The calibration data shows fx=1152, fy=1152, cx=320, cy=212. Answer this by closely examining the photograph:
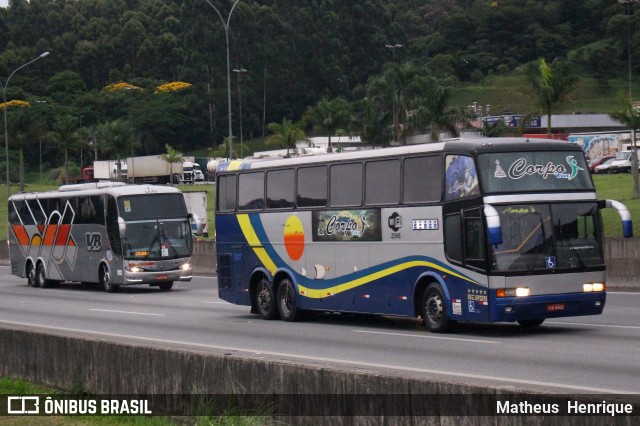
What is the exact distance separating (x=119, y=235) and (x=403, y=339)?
17252 mm

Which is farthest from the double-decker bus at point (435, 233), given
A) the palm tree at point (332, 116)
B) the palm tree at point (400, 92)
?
the palm tree at point (332, 116)

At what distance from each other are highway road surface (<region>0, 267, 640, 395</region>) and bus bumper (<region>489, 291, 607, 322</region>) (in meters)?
0.39

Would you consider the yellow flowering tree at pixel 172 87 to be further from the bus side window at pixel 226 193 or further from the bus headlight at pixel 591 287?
the bus headlight at pixel 591 287

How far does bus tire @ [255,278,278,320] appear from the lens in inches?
930

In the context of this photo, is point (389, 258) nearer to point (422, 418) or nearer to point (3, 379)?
point (3, 379)

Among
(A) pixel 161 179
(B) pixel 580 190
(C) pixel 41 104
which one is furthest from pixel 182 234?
(C) pixel 41 104


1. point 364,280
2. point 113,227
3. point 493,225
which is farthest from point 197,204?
point 493,225

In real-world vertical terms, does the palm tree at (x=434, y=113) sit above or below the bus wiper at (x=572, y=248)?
above

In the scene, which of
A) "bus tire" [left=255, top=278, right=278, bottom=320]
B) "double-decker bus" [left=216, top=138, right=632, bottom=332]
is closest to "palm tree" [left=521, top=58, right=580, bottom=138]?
"bus tire" [left=255, top=278, right=278, bottom=320]

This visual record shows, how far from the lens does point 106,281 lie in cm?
3588

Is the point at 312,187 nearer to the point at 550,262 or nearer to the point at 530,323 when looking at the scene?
the point at 530,323

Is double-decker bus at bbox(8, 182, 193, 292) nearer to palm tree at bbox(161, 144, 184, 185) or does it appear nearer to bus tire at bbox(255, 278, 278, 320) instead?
bus tire at bbox(255, 278, 278, 320)

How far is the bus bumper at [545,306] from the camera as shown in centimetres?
1755

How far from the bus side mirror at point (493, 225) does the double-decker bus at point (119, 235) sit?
60.3ft
